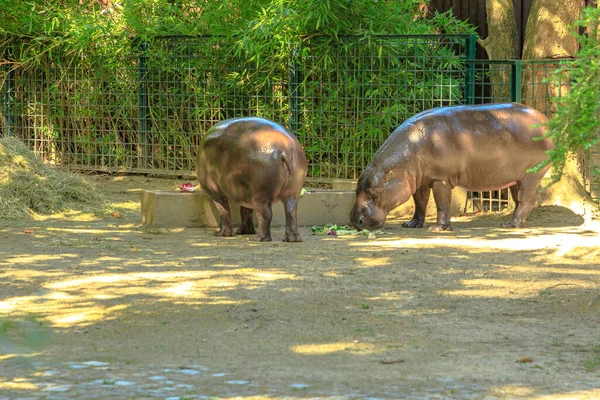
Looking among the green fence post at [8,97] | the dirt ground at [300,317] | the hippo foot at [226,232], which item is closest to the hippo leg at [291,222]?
the dirt ground at [300,317]

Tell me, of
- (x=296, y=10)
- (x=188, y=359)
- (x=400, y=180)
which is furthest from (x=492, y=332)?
(x=296, y=10)

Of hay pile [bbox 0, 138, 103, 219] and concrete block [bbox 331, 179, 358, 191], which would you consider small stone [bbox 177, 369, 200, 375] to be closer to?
hay pile [bbox 0, 138, 103, 219]

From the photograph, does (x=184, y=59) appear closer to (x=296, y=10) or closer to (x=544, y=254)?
(x=296, y=10)

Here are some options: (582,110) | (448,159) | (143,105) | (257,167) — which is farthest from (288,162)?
(143,105)

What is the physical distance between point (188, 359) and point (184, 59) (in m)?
8.01

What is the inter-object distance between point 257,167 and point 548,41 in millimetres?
3826

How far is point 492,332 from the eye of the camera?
5.31 m

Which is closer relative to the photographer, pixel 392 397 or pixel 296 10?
pixel 392 397

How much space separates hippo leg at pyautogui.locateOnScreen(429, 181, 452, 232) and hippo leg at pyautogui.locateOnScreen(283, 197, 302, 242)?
1.37 m

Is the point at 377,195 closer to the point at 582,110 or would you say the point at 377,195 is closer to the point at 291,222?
the point at 291,222

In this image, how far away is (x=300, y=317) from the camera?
5605 millimetres

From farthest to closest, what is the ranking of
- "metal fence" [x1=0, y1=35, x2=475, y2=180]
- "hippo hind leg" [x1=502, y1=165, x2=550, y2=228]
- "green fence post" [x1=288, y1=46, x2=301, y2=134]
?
1. "green fence post" [x1=288, y1=46, x2=301, y2=134]
2. "metal fence" [x1=0, y1=35, x2=475, y2=180]
3. "hippo hind leg" [x1=502, y1=165, x2=550, y2=228]

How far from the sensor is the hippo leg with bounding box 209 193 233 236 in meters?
8.76

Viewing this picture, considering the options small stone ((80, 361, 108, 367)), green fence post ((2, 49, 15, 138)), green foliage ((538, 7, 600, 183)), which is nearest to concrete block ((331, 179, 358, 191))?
green fence post ((2, 49, 15, 138))
